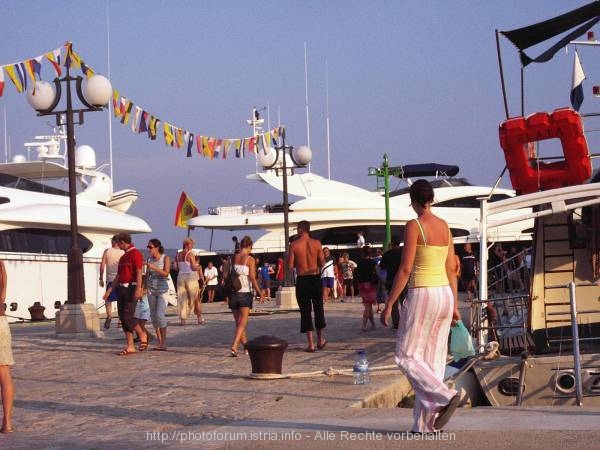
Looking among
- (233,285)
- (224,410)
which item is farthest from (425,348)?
(233,285)

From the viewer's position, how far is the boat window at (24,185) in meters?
38.4

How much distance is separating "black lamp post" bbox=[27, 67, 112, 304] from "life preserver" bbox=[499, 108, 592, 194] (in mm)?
9524

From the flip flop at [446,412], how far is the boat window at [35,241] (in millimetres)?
28655

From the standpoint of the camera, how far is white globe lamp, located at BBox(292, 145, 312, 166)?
35406mm

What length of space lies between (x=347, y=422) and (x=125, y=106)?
737 inches

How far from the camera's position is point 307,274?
1519 cm

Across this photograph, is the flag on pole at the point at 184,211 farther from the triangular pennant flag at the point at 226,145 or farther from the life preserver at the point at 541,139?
the life preserver at the point at 541,139

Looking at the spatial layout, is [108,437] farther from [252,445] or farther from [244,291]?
[244,291]

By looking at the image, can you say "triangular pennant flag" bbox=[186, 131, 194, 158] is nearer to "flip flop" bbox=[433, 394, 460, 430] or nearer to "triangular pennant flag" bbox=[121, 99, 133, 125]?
"triangular pennant flag" bbox=[121, 99, 133, 125]

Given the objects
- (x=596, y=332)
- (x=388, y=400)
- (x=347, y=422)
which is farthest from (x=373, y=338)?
(x=347, y=422)

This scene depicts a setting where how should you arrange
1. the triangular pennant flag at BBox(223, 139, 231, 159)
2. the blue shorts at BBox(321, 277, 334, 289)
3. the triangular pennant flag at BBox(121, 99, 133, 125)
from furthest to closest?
1. the blue shorts at BBox(321, 277, 334, 289)
2. the triangular pennant flag at BBox(223, 139, 231, 159)
3. the triangular pennant flag at BBox(121, 99, 133, 125)

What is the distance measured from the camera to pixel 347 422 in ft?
28.0

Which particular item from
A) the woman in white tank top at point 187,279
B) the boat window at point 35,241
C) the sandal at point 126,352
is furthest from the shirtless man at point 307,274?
the boat window at point 35,241

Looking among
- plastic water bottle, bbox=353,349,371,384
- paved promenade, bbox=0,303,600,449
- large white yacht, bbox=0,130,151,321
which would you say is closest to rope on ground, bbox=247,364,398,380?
paved promenade, bbox=0,303,600,449
